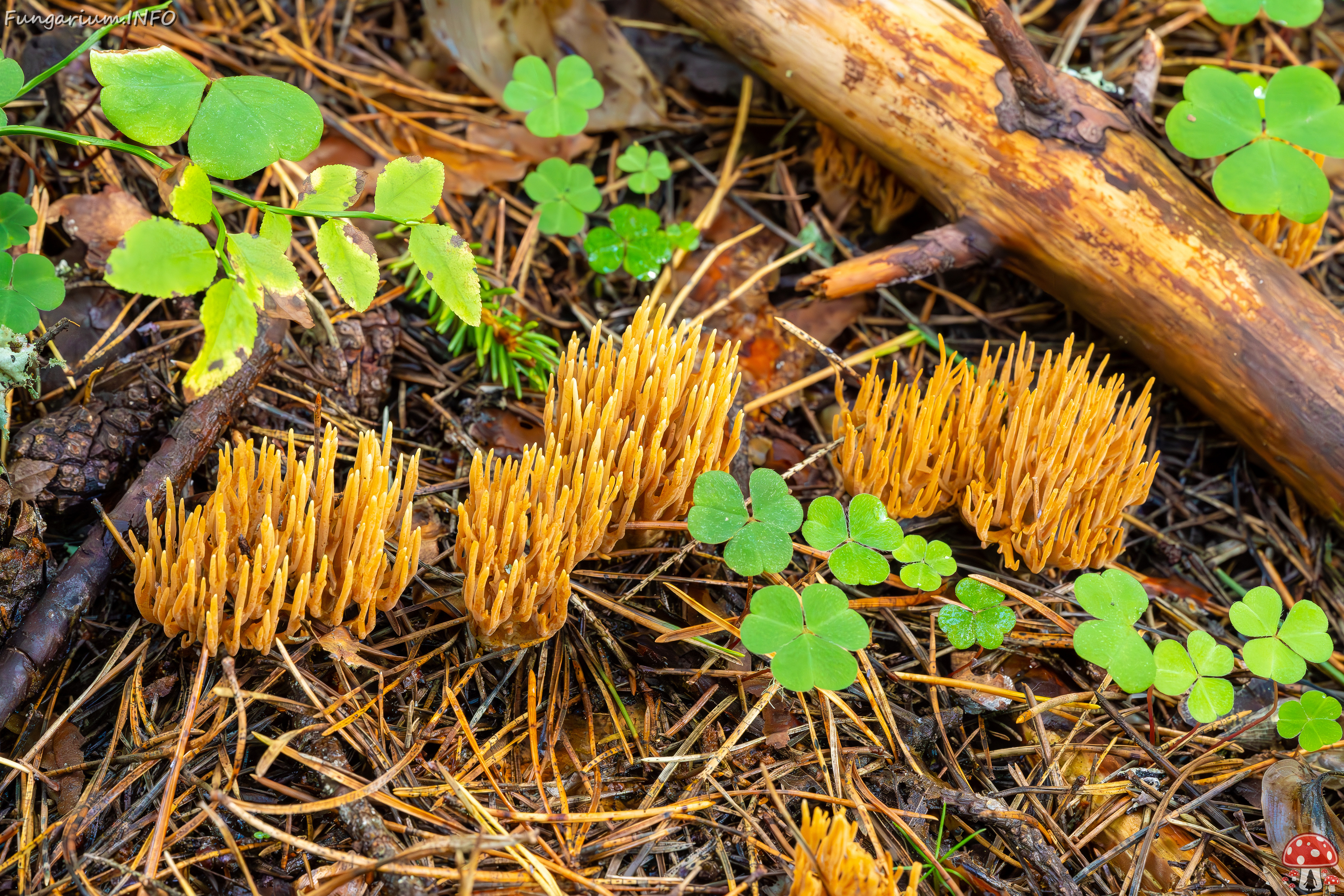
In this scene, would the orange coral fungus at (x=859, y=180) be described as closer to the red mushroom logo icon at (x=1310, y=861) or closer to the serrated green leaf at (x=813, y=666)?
the serrated green leaf at (x=813, y=666)

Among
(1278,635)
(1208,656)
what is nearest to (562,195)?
(1208,656)

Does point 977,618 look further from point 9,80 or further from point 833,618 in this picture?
point 9,80

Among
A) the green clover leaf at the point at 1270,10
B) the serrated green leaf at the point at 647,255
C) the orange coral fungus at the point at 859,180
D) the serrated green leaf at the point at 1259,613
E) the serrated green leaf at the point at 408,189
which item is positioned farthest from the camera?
the orange coral fungus at the point at 859,180

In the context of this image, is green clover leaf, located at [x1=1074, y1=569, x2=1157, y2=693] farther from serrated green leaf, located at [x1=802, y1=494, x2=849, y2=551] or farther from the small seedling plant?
the small seedling plant

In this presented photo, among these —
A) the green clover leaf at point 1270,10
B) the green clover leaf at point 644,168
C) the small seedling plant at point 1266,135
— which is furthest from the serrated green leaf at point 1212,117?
the green clover leaf at point 644,168

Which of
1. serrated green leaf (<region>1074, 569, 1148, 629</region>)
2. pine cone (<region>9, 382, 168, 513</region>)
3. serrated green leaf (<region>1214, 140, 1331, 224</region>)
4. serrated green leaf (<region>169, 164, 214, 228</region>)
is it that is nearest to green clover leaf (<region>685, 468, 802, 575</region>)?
serrated green leaf (<region>1074, 569, 1148, 629</region>)

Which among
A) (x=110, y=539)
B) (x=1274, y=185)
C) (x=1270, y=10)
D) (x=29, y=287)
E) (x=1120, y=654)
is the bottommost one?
(x=110, y=539)

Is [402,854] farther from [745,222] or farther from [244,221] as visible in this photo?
[745,222]
